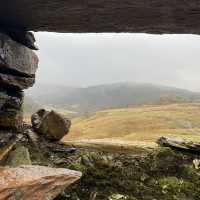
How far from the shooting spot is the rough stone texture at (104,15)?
14.2 metres

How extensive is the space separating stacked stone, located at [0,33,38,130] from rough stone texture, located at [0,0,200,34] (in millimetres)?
1075

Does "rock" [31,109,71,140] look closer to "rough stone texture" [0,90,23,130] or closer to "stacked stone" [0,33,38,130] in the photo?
"stacked stone" [0,33,38,130]

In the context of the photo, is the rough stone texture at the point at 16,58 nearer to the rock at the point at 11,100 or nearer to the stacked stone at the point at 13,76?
the stacked stone at the point at 13,76

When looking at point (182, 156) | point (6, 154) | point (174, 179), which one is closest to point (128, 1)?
point (6, 154)

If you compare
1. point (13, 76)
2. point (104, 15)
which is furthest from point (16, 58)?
point (104, 15)

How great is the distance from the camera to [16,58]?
17.5 meters

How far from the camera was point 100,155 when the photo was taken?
21.6 metres

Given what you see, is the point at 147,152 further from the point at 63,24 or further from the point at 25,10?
the point at 25,10

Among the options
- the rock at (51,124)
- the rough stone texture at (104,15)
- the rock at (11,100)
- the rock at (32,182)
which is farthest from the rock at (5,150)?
the rock at (51,124)

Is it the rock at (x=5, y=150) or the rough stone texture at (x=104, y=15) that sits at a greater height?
the rough stone texture at (x=104, y=15)

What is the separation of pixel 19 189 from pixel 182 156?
11.5 meters

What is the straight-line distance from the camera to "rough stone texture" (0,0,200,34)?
14188mm

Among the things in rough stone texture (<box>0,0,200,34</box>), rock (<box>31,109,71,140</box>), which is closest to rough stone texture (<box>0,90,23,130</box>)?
rough stone texture (<box>0,0,200,34</box>)

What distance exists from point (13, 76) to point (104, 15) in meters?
4.77
